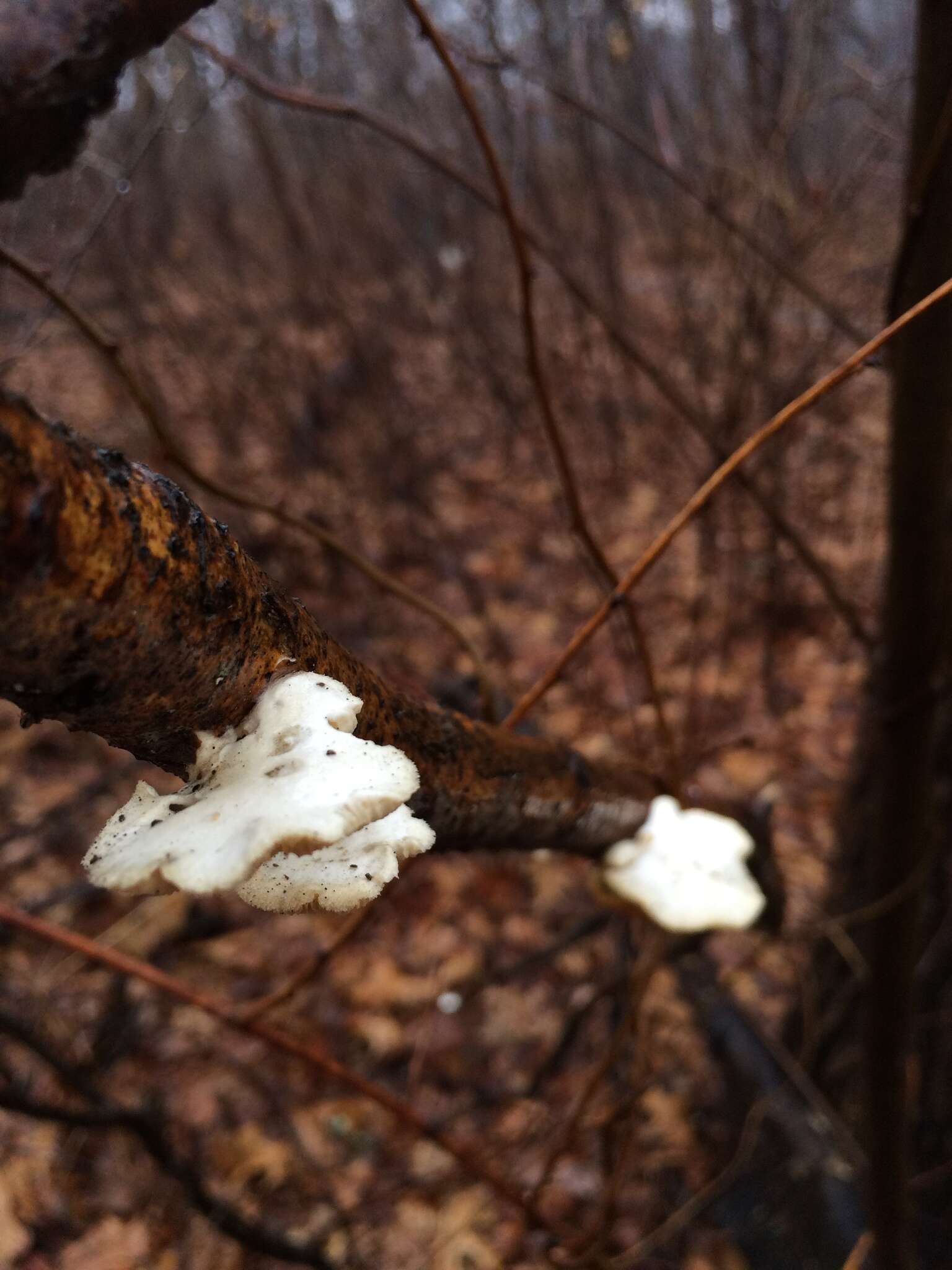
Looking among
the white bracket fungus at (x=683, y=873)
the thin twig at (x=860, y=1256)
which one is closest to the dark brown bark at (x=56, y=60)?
the white bracket fungus at (x=683, y=873)

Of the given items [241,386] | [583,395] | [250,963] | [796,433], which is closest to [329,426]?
[241,386]

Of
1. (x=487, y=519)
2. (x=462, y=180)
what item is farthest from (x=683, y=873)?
(x=487, y=519)

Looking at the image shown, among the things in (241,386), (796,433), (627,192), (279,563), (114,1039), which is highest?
(627,192)

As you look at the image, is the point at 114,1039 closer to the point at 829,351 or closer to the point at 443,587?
the point at 443,587

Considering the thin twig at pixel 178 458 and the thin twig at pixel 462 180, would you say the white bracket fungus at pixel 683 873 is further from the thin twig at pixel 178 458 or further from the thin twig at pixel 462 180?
the thin twig at pixel 462 180

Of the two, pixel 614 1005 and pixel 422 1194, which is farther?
pixel 614 1005

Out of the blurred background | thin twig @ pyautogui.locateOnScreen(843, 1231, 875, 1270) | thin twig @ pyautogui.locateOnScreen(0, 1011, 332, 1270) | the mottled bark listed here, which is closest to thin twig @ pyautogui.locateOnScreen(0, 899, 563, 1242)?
the blurred background
